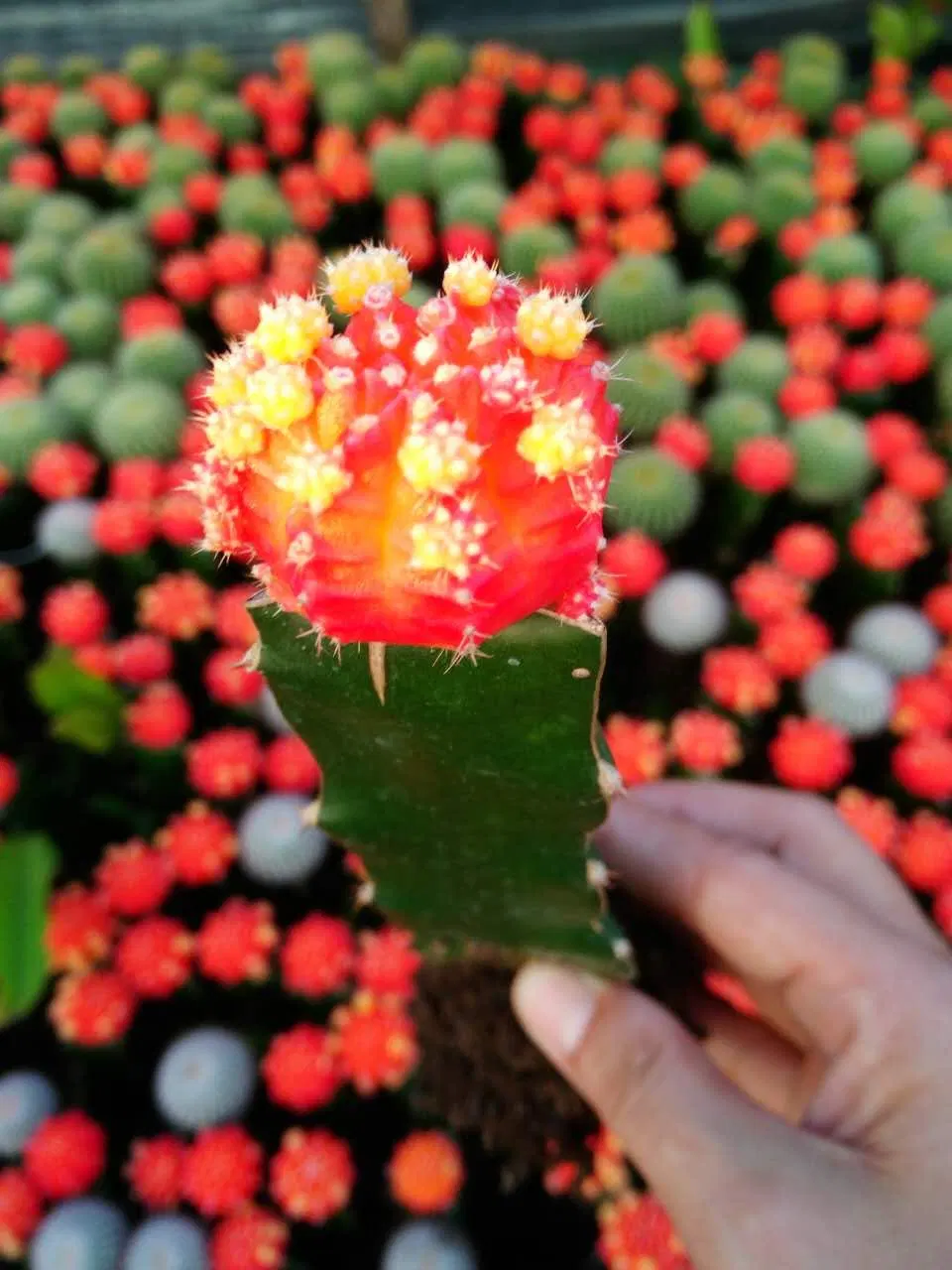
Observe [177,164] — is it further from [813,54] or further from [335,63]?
[813,54]

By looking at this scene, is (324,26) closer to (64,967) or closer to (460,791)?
(64,967)

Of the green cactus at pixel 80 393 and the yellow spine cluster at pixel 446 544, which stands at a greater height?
the yellow spine cluster at pixel 446 544

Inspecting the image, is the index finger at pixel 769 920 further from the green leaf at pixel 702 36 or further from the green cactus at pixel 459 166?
the green leaf at pixel 702 36

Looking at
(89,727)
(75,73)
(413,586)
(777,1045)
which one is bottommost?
(777,1045)

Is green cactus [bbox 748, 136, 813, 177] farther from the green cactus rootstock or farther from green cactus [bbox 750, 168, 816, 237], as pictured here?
the green cactus rootstock

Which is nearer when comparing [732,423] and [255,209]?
[732,423]

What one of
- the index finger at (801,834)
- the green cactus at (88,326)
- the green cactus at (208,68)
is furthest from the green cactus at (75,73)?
the index finger at (801,834)

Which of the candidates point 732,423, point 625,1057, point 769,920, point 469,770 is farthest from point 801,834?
point 732,423

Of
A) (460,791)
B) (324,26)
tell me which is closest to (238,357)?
(460,791)
